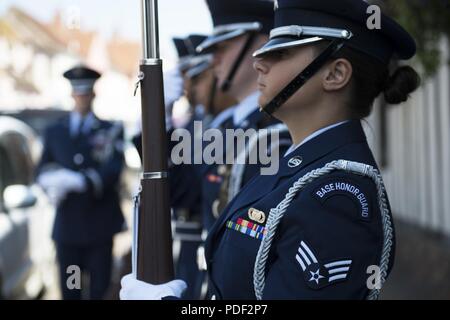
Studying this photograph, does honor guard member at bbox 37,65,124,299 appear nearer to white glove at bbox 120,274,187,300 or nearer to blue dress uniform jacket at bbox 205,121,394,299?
white glove at bbox 120,274,187,300

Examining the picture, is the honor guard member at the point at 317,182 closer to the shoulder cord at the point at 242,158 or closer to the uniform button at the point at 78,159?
the shoulder cord at the point at 242,158

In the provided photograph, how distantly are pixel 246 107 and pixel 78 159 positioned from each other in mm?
2296

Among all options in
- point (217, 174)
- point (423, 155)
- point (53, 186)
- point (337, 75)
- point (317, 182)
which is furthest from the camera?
point (423, 155)

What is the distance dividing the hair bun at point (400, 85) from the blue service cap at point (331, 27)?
12 cm

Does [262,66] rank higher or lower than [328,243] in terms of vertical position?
higher

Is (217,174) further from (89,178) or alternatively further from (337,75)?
(89,178)

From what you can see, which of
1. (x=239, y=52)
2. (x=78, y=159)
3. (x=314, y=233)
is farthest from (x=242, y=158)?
(x=78, y=159)

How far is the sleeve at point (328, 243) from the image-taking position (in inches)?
57.9

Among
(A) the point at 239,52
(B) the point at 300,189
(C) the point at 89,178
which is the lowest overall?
(C) the point at 89,178

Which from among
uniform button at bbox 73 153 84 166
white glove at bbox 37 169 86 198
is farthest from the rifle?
uniform button at bbox 73 153 84 166

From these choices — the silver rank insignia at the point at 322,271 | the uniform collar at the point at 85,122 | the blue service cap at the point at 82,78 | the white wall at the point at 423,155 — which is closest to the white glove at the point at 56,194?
the uniform collar at the point at 85,122

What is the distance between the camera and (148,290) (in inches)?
68.1

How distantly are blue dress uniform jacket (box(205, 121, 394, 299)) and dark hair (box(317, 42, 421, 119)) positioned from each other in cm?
8
